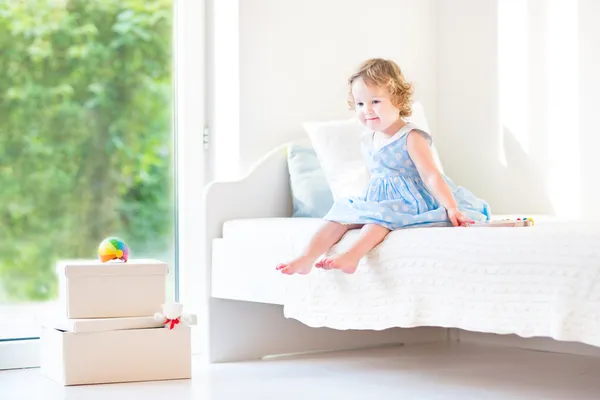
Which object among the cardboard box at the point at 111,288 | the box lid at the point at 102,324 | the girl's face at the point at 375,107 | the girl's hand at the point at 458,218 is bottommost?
the box lid at the point at 102,324

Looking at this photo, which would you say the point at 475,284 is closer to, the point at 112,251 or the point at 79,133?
the point at 112,251

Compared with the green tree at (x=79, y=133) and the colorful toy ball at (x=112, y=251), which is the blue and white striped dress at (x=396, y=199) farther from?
the green tree at (x=79, y=133)

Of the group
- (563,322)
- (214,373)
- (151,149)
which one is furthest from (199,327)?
(563,322)

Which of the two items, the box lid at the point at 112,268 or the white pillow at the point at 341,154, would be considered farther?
the white pillow at the point at 341,154

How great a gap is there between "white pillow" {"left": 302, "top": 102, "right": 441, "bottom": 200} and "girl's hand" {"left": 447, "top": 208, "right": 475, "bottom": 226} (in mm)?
481

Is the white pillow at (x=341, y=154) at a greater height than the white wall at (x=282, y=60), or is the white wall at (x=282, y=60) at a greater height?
the white wall at (x=282, y=60)

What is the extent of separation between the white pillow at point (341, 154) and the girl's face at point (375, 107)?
274 millimetres

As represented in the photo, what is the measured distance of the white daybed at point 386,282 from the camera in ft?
6.21

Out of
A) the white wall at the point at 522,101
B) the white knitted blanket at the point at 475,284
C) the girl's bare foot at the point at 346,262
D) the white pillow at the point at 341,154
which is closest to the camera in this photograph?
the white knitted blanket at the point at 475,284

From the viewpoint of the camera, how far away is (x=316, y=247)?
2361 millimetres

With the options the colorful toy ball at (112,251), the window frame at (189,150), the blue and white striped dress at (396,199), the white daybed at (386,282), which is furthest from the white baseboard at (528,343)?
the colorful toy ball at (112,251)

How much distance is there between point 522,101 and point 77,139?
150cm

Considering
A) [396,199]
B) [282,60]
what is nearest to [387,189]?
[396,199]

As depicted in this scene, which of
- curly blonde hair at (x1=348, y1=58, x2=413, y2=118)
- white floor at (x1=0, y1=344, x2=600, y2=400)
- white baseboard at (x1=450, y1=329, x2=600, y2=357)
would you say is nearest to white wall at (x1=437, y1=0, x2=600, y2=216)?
white baseboard at (x1=450, y1=329, x2=600, y2=357)
